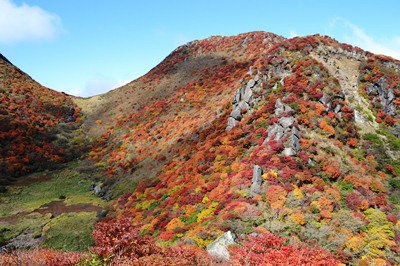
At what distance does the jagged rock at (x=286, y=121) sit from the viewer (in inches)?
1174

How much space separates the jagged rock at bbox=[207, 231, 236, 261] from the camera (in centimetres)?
1744

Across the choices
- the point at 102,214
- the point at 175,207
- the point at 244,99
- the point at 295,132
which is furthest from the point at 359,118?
the point at 102,214

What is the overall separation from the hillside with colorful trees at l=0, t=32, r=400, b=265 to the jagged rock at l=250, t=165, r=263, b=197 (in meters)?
0.10

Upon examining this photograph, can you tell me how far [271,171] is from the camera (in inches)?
992

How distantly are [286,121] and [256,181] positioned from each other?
9.10 m

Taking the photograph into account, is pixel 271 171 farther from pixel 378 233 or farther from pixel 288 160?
pixel 378 233

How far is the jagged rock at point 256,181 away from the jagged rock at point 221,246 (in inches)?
231

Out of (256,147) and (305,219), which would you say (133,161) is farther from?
(305,219)

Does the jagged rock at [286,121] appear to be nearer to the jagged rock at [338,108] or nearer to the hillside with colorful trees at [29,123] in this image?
the jagged rock at [338,108]

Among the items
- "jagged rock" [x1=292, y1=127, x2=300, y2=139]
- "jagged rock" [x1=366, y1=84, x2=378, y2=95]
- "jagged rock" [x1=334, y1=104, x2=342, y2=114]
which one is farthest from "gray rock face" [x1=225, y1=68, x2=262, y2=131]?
"jagged rock" [x1=366, y1=84, x2=378, y2=95]

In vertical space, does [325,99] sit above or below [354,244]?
above

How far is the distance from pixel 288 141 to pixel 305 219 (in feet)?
30.5

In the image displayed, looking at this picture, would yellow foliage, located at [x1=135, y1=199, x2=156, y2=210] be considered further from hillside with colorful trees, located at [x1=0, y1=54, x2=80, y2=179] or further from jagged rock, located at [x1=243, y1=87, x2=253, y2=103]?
hillside with colorful trees, located at [x1=0, y1=54, x2=80, y2=179]

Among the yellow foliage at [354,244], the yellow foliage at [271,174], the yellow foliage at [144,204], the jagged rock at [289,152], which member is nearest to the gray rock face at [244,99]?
the jagged rock at [289,152]
